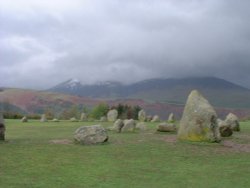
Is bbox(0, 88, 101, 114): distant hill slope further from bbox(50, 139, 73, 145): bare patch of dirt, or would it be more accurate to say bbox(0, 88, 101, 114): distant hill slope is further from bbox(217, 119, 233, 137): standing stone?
bbox(50, 139, 73, 145): bare patch of dirt

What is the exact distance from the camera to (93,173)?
14.8 meters

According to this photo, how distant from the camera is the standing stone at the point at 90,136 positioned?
73.9 feet

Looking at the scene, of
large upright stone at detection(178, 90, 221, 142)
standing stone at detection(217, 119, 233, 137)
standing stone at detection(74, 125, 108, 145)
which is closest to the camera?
standing stone at detection(74, 125, 108, 145)

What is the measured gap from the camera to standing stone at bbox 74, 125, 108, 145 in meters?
22.5

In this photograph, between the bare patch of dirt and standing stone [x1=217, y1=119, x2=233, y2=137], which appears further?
standing stone [x1=217, y1=119, x2=233, y2=137]

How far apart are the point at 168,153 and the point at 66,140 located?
7029 millimetres

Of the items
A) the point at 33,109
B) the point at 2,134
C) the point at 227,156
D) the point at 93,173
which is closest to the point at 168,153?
the point at 227,156

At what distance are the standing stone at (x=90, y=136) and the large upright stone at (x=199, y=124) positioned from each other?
4.60 m

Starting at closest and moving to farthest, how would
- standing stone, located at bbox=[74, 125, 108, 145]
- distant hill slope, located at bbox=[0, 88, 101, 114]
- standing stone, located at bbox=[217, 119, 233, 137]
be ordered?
standing stone, located at bbox=[74, 125, 108, 145], standing stone, located at bbox=[217, 119, 233, 137], distant hill slope, located at bbox=[0, 88, 101, 114]

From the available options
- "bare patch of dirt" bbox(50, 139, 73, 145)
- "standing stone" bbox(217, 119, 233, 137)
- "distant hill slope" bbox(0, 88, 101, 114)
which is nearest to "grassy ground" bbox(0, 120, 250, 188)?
"bare patch of dirt" bbox(50, 139, 73, 145)

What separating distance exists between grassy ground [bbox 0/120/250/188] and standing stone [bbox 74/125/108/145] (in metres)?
0.49

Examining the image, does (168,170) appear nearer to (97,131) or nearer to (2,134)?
(97,131)

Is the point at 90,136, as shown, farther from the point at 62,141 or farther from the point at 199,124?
the point at 199,124

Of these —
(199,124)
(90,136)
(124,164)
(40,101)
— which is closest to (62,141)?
(90,136)
